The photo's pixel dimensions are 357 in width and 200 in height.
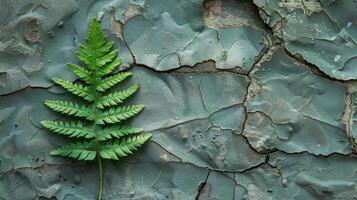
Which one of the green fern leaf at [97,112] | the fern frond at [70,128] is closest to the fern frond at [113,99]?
the green fern leaf at [97,112]

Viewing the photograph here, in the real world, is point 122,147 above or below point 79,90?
below

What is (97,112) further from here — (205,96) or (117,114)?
(205,96)

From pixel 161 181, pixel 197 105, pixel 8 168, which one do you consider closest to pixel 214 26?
pixel 197 105

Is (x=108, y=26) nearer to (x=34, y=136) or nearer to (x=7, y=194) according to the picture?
(x=34, y=136)

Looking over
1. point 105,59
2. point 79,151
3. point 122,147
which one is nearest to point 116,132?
point 122,147

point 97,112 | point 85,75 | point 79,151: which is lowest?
point 79,151
